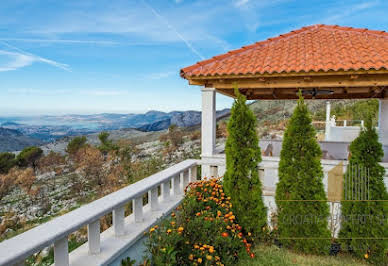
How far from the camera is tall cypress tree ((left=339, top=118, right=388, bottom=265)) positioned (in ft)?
14.2

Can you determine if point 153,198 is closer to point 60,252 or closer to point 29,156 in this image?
point 60,252

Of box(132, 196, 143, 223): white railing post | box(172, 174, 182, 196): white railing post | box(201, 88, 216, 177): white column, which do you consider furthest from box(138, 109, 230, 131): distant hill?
box(132, 196, 143, 223): white railing post

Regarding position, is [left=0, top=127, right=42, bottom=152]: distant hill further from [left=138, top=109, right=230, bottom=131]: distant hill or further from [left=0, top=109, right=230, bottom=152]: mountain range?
[left=138, top=109, right=230, bottom=131]: distant hill

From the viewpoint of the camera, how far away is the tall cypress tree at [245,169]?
4.67 metres

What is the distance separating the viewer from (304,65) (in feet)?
16.9

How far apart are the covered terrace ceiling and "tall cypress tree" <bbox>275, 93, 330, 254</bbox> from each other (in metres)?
0.98

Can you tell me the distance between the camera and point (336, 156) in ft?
27.6

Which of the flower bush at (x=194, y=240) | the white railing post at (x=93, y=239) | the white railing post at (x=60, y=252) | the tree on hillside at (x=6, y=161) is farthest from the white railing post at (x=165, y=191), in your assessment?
the tree on hillside at (x=6, y=161)

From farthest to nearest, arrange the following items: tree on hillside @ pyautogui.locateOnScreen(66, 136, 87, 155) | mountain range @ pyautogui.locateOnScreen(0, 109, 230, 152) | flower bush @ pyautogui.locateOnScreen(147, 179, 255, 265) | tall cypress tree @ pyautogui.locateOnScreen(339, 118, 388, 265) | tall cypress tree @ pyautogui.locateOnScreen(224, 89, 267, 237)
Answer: tree on hillside @ pyautogui.locateOnScreen(66, 136, 87, 155) → mountain range @ pyautogui.locateOnScreen(0, 109, 230, 152) → tall cypress tree @ pyautogui.locateOnScreen(224, 89, 267, 237) → tall cypress tree @ pyautogui.locateOnScreen(339, 118, 388, 265) → flower bush @ pyautogui.locateOnScreen(147, 179, 255, 265)

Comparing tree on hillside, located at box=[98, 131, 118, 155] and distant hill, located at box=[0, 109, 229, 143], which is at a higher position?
distant hill, located at box=[0, 109, 229, 143]

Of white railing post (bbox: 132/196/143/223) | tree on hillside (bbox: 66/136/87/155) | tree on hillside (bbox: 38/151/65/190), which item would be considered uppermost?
white railing post (bbox: 132/196/143/223)

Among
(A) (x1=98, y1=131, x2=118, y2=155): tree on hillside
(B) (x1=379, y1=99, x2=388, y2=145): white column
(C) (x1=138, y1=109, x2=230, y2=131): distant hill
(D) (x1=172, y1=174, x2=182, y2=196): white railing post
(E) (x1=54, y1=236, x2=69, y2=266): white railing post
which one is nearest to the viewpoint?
(E) (x1=54, y1=236, x2=69, y2=266): white railing post

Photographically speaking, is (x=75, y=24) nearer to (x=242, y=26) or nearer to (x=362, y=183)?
(x=242, y=26)

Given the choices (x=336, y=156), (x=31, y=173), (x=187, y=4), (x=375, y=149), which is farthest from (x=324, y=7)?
(x=31, y=173)
